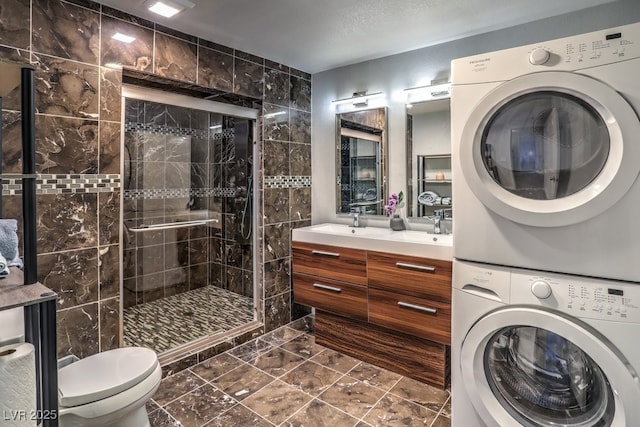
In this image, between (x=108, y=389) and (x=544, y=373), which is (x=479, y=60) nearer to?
(x=544, y=373)

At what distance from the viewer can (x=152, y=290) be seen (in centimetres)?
351

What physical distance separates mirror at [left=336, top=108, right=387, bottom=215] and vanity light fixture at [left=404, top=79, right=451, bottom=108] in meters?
0.26

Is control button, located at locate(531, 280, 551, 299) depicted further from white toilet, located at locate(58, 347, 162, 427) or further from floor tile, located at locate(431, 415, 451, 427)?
white toilet, located at locate(58, 347, 162, 427)

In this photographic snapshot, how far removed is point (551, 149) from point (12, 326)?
207 cm

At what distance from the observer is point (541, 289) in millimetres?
1444

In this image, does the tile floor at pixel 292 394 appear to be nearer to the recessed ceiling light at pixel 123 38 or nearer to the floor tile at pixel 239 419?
the floor tile at pixel 239 419

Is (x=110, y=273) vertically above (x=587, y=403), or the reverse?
(x=110, y=273)

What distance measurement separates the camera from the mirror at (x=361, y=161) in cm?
304

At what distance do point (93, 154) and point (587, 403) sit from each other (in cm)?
273

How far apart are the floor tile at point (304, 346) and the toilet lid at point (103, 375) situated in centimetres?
122

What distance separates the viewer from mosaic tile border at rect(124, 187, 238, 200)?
329 centimetres

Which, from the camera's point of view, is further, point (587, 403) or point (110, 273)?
point (110, 273)

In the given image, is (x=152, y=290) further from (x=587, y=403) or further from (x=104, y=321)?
(x=587, y=403)

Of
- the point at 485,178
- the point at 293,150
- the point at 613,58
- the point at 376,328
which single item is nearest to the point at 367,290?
the point at 376,328
